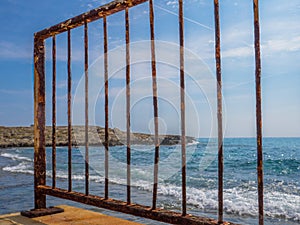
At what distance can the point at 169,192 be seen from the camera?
704 cm

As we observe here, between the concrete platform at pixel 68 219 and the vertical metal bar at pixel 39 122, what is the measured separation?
0.71ft

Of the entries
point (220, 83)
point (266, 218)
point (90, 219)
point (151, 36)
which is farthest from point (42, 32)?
point (266, 218)

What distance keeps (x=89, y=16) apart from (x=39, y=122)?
2.85 ft

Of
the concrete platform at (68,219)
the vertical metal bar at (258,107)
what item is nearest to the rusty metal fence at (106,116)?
the vertical metal bar at (258,107)

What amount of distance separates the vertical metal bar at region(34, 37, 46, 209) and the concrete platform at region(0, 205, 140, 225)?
0.71 ft

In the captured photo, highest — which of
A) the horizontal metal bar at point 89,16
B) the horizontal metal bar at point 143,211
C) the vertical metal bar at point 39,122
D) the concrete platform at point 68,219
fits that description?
the horizontal metal bar at point 89,16

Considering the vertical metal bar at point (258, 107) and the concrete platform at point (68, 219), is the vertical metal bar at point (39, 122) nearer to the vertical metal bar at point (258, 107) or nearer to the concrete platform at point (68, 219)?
the concrete platform at point (68, 219)

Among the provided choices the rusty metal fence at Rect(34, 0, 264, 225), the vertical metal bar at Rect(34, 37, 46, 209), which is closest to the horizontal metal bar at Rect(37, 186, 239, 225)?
the rusty metal fence at Rect(34, 0, 264, 225)

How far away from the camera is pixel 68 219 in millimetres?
2371

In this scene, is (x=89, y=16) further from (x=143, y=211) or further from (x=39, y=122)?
(x=143, y=211)

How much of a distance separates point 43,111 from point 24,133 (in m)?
35.4

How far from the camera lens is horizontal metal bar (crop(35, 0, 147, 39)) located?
2094mm

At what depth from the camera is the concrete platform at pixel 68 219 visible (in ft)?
7.33

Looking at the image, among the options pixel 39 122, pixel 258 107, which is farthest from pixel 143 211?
pixel 39 122
